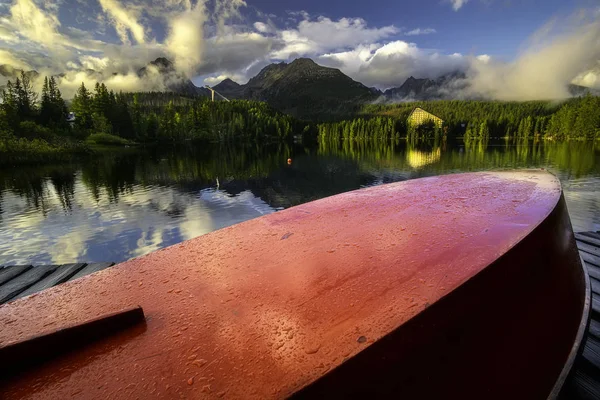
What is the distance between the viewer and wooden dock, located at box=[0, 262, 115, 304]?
4578mm

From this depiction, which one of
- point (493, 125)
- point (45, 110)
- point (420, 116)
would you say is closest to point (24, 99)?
point (45, 110)

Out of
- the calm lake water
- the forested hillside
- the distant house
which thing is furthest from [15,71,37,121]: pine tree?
the distant house

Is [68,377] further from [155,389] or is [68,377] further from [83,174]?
[83,174]

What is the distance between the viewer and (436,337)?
1.49 meters

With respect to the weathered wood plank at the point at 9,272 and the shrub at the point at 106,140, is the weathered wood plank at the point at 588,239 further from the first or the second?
the shrub at the point at 106,140

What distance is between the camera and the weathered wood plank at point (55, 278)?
4.59m

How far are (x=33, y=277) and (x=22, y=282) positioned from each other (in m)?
0.20

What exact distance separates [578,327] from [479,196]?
1.40m

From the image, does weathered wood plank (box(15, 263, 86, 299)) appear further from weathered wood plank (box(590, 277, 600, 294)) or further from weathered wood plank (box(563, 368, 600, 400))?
weathered wood plank (box(590, 277, 600, 294))

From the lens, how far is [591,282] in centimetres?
447

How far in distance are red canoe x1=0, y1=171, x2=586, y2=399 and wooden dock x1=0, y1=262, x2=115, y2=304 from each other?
3.61 metres

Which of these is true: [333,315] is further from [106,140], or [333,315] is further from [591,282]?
[106,140]

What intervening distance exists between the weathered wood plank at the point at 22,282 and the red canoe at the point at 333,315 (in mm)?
3658

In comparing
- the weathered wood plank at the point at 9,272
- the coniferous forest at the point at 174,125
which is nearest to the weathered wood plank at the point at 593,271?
the weathered wood plank at the point at 9,272
